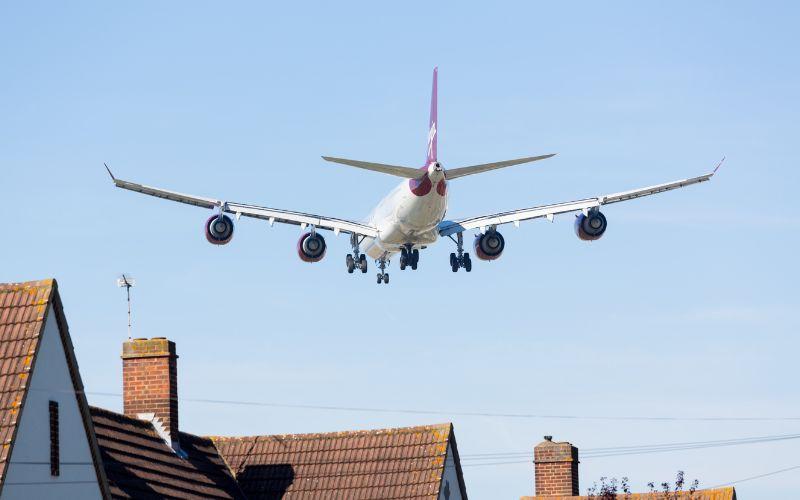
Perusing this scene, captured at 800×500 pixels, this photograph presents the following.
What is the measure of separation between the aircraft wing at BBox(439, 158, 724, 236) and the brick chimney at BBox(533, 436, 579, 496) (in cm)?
1414

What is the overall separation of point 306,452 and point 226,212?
24367 mm

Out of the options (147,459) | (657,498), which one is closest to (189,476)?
(147,459)

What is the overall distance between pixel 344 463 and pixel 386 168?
54.2 ft

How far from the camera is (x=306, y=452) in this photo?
180ft

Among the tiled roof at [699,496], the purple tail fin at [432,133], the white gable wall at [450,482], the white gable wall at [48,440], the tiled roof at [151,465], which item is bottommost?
the white gable wall at [48,440]

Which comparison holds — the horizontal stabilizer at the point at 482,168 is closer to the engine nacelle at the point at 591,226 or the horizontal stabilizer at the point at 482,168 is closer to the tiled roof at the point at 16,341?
the engine nacelle at the point at 591,226

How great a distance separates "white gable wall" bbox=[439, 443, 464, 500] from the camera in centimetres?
5291

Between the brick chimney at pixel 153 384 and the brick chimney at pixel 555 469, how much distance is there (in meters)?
17.7

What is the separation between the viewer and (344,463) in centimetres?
5366

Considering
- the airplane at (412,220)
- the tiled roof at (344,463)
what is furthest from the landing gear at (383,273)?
the tiled roof at (344,463)

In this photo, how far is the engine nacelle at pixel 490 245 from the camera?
249ft

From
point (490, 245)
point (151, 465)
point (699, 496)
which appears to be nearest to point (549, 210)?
point (490, 245)

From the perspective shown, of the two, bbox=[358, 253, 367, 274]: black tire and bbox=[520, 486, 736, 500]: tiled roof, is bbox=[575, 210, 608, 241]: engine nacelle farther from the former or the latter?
bbox=[520, 486, 736, 500]: tiled roof

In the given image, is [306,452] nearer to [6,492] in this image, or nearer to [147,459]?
[147,459]
